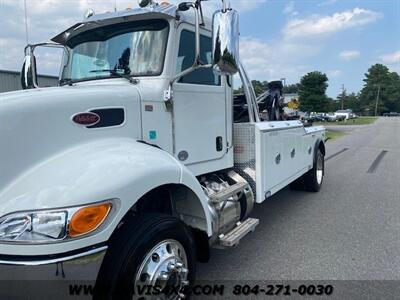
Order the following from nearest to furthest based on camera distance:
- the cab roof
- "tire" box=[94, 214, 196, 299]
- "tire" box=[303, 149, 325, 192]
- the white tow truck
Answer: the white tow truck, "tire" box=[94, 214, 196, 299], the cab roof, "tire" box=[303, 149, 325, 192]

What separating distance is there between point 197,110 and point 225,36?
107cm

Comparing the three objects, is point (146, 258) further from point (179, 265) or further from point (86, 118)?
point (86, 118)

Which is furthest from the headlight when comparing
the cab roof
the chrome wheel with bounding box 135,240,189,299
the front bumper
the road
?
the road

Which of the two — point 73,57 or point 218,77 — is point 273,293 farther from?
point 73,57

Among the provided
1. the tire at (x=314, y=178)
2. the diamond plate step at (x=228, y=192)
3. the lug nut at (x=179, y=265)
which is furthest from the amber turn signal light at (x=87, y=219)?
the tire at (x=314, y=178)

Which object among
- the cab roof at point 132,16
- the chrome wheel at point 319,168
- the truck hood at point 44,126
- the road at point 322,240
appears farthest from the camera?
the chrome wheel at point 319,168

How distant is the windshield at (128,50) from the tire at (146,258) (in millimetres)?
1385

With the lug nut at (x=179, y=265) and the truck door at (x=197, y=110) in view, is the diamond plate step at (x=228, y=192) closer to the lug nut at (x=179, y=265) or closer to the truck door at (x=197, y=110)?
the truck door at (x=197, y=110)

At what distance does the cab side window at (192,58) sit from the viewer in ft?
11.5

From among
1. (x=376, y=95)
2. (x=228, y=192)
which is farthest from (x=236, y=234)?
(x=376, y=95)

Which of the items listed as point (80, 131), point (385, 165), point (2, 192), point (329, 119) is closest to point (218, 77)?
point (80, 131)

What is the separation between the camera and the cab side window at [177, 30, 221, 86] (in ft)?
11.5

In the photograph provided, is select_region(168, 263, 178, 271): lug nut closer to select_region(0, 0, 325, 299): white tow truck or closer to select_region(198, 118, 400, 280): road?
select_region(0, 0, 325, 299): white tow truck

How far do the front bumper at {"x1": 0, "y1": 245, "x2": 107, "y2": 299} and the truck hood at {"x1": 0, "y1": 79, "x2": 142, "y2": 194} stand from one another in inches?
18.5
